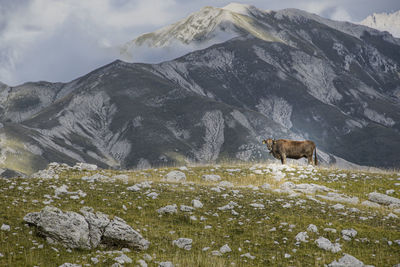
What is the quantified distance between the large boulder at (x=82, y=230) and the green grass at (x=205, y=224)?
0.28 meters

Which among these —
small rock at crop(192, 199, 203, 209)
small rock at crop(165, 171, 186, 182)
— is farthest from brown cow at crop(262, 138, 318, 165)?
small rock at crop(192, 199, 203, 209)

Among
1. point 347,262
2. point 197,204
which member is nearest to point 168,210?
point 197,204

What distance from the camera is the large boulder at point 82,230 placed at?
12586 millimetres

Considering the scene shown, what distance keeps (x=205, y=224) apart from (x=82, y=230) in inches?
193

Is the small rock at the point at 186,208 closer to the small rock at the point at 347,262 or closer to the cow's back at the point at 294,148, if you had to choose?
the small rock at the point at 347,262

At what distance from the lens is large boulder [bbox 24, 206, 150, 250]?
12586 mm

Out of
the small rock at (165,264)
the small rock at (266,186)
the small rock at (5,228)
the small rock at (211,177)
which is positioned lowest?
the small rock at (165,264)

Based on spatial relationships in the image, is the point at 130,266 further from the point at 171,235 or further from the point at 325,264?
the point at 325,264

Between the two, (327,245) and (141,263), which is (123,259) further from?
(327,245)

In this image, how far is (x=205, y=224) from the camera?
15539 millimetres

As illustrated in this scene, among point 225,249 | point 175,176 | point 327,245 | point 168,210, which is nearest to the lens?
point 225,249

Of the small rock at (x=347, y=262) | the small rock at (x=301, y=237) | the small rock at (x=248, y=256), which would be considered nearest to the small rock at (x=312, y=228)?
the small rock at (x=301, y=237)

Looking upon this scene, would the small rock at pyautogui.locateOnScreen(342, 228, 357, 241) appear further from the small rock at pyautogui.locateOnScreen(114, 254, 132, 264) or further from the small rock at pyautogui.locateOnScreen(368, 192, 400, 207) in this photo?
the small rock at pyautogui.locateOnScreen(114, 254, 132, 264)

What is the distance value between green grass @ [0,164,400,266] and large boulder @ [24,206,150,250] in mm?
281
